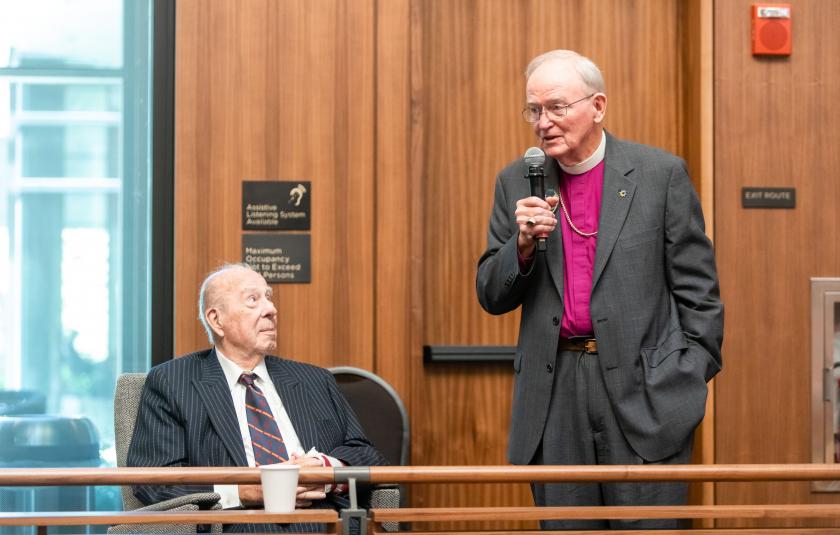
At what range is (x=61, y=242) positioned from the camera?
3729mm

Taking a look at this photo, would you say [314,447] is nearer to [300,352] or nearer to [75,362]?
[300,352]

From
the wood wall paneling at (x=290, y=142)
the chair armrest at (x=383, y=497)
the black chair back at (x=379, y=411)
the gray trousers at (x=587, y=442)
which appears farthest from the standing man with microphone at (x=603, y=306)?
the wood wall paneling at (x=290, y=142)

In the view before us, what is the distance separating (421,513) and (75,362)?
7.65 feet

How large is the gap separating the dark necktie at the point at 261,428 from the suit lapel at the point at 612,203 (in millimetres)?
992

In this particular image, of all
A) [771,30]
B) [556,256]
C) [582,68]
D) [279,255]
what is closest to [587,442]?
[556,256]

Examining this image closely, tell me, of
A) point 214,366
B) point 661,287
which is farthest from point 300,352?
point 661,287

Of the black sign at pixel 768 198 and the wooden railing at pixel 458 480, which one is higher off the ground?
the black sign at pixel 768 198

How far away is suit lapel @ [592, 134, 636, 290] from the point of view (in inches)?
98.0

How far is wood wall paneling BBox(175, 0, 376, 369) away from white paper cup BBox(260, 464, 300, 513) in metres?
2.04

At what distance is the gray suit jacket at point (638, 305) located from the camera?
2.45 meters

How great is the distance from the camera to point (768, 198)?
389 cm

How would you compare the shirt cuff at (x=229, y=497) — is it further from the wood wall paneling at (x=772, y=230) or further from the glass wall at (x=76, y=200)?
the wood wall paneling at (x=772, y=230)

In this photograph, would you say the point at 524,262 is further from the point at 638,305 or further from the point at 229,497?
the point at 229,497

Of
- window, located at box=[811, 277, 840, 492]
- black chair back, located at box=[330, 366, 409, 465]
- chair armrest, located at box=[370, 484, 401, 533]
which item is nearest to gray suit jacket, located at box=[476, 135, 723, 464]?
chair armrest, located at box=[370, 484, 401, 533]
